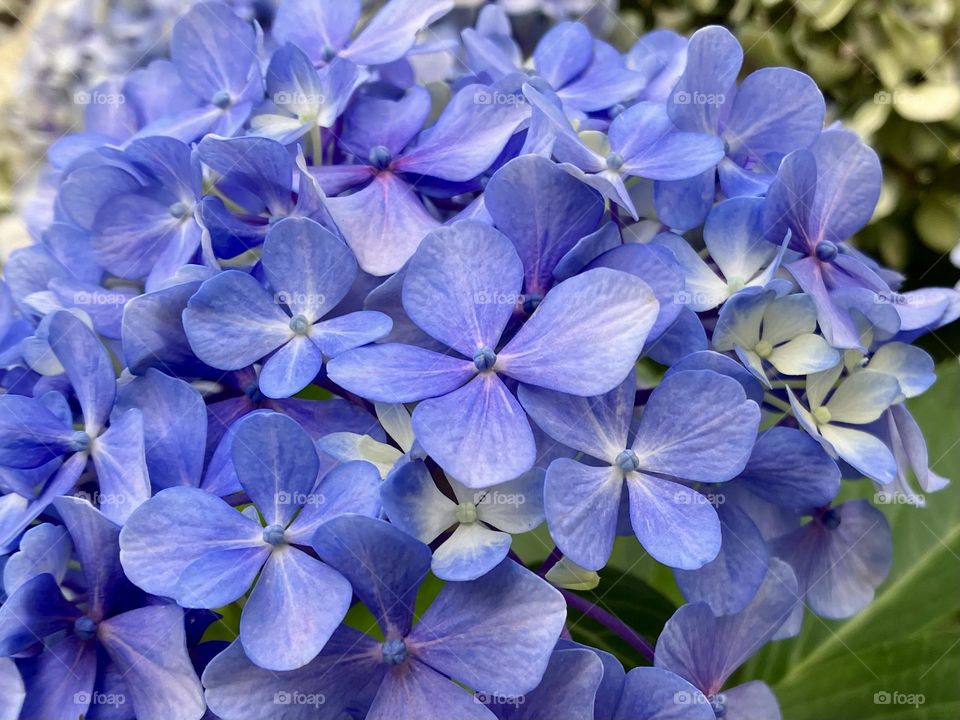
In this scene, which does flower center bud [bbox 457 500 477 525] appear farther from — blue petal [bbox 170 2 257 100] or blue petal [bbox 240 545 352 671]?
blue petal [bbox 170 2 257 100]

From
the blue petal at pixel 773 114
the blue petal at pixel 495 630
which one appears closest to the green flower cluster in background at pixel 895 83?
the blue petal at pixel 773 114

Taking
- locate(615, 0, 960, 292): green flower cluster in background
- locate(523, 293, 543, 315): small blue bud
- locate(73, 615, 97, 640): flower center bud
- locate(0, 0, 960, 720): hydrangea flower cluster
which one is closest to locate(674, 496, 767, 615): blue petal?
locate(0, 0, 960, 720): hydrangea flower cluster

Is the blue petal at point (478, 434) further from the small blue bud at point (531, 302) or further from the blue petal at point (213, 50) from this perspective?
the blue petal at point (213, 50)

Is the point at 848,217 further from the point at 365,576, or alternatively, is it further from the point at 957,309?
the point at 365,576

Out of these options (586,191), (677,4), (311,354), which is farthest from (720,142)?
(677,4)

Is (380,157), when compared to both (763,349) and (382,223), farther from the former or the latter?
(763,349)
